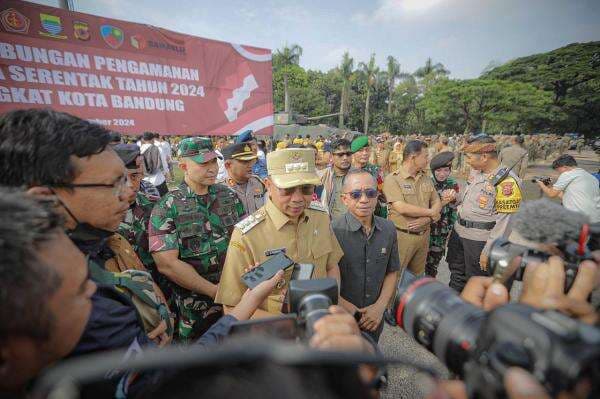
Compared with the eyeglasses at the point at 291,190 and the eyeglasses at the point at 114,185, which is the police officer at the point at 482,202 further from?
the eyeglasses at the point at 114,185

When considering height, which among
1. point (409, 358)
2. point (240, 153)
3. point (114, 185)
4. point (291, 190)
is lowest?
point (409, 358)

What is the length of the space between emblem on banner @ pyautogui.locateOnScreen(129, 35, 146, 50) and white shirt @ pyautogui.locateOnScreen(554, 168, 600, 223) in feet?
23.5

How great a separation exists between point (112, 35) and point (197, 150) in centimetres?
368

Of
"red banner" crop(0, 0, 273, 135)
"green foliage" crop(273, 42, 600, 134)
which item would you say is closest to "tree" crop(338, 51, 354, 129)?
"green foliage" crop(273, 42, 600, 134)

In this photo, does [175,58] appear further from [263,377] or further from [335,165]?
[263,377]

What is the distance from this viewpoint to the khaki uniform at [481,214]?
3.19m

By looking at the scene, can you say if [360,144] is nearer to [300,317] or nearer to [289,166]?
[289,166]

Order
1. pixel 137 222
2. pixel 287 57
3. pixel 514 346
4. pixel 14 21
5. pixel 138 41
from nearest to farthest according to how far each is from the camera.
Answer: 1. pixel 514 346
2. pixel 137 222
3. pixel 14 21
4. pixel 138 41
5. pixel 287 57

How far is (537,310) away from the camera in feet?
2.27

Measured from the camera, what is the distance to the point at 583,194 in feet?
13.1

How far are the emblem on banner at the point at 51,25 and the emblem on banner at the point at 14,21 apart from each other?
18cm

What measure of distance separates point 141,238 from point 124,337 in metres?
1.76

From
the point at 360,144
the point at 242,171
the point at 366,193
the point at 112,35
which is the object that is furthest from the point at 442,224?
the point at 112,35

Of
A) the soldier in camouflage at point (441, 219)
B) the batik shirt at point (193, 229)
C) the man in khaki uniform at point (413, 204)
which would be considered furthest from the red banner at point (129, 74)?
the soldier in camouflage at point (441, 219)
